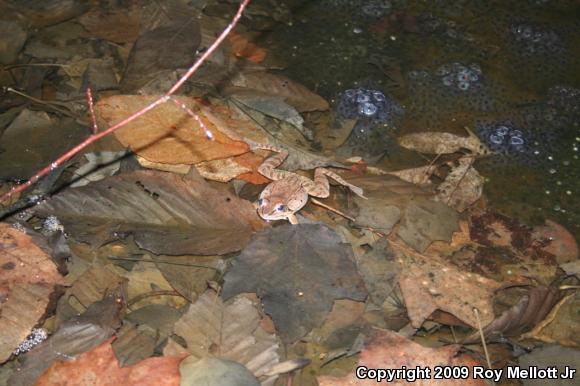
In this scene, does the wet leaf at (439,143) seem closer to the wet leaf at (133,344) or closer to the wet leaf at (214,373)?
the wet leaf at (214,373)

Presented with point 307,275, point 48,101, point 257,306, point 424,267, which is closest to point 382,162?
point 424,267

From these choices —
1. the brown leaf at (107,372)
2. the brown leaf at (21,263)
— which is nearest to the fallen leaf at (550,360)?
the brown leaf at (107,372)

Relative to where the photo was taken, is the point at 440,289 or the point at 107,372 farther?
the point at 440,289

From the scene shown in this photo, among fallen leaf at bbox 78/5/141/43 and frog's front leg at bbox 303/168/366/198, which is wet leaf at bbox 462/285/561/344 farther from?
fallen leaf at bbox 78/5/141/43

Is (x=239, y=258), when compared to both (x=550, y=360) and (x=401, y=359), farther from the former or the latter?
(x=550, y=360)

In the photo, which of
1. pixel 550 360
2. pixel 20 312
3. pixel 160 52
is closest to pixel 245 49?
pixel 160 52

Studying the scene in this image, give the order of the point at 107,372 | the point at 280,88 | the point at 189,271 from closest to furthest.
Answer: the point at 107,372, the point at 189,271, the point at 280,88

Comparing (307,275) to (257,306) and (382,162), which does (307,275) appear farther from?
(382,162)

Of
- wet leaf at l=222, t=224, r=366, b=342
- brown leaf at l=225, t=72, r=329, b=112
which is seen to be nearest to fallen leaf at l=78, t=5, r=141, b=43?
brown leaf at l=225, t=72, r=329, b=112
